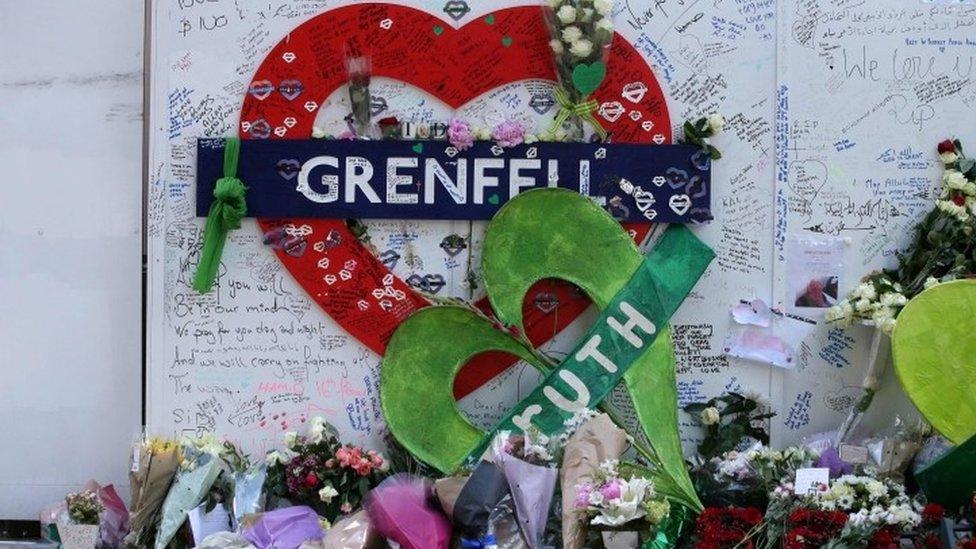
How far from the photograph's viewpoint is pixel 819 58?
5465 mm

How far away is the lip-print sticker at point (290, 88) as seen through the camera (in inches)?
219

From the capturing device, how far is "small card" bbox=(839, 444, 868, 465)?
5.16m

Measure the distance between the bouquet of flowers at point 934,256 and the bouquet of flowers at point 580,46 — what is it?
132 cm

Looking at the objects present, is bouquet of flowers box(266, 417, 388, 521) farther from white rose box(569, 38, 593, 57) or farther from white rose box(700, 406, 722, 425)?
white rose box(569, 38, 593, 57)

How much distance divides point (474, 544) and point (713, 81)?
2224 mm

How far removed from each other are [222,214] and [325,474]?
1.20 metres

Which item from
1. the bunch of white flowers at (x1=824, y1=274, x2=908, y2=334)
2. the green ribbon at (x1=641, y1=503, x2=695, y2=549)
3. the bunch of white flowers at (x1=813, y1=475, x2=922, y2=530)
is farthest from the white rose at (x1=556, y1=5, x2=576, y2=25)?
the bunch of white flowers at (x1=813, y1=475, x2=922, y2=530)

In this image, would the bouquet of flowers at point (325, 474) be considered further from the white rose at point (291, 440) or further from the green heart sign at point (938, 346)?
the green heart sign at point (938, 346)

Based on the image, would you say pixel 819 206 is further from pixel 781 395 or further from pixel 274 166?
pixel 274 166

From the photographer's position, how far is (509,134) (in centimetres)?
→ 544

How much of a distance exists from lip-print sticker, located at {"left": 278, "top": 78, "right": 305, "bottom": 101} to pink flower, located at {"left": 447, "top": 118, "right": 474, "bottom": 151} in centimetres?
69

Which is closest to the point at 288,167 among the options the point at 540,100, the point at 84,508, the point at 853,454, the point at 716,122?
the point at 540,100

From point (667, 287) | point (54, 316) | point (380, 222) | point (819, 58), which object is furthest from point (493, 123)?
point (54, 316)

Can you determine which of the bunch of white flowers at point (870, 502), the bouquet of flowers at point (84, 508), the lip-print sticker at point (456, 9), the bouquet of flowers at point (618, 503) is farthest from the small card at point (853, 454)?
the bouquet of flowers at point (84, 508)
